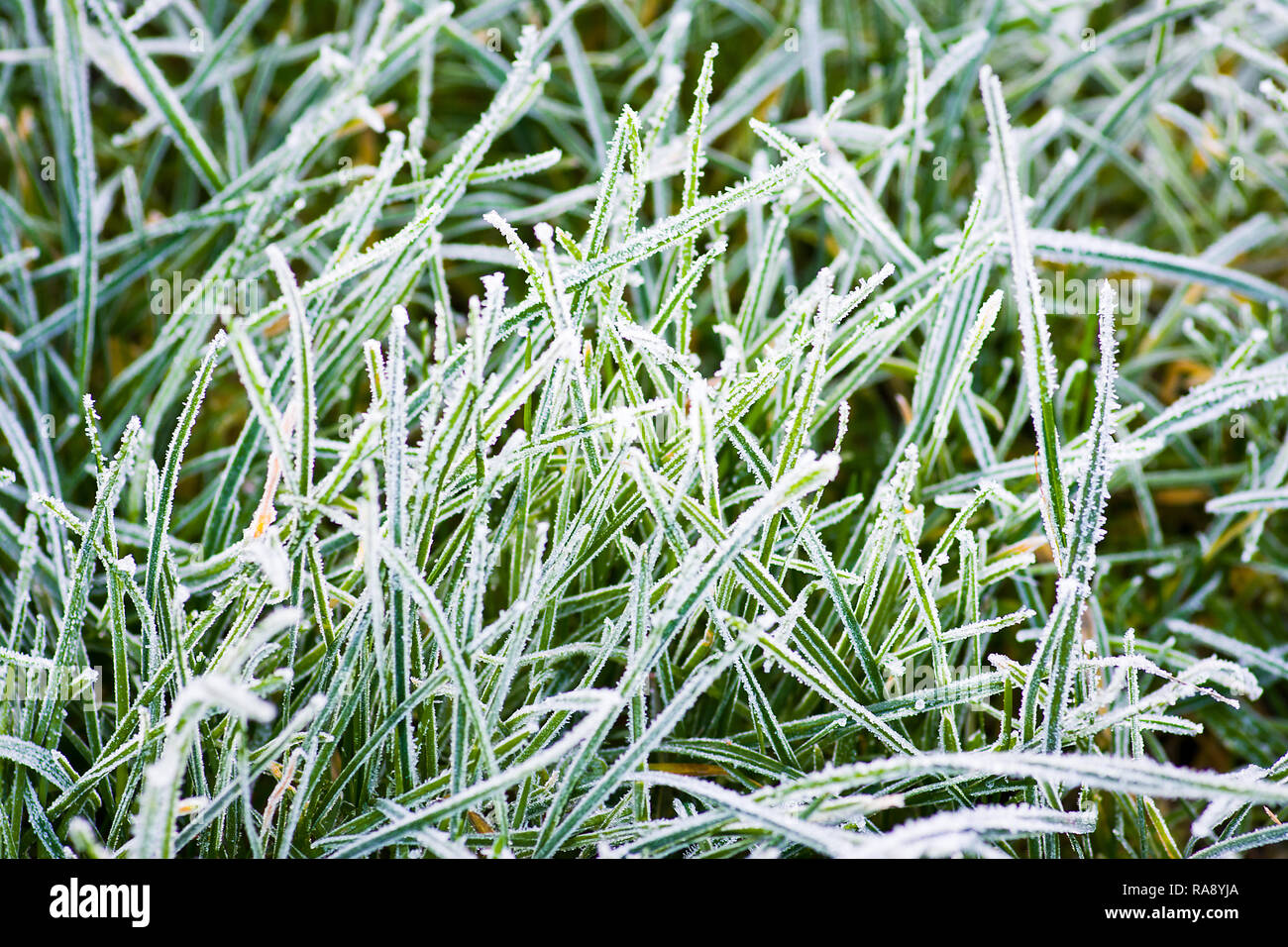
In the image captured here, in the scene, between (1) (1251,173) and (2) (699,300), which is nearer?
(2) (699,300)

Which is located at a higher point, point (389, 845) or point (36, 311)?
point (36, 311)

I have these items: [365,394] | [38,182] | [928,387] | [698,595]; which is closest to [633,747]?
[698,595]

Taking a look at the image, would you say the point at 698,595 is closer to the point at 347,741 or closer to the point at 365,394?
the point at 347,741


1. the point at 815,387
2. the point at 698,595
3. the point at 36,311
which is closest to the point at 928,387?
the point at 815,387

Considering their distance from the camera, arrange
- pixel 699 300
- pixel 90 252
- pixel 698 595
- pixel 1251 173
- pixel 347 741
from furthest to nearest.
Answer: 1. pixel 1251 173
2. pixel 699 300
3. pixel 90 252
4. pixel 347 741
5. pixel 698 595

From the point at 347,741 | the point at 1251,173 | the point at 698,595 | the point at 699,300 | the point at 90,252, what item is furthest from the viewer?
Answer: the point at 1251,173
